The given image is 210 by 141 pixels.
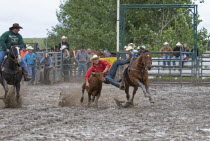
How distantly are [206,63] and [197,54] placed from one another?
53 cm

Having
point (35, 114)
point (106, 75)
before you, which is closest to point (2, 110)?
point (35, 114)

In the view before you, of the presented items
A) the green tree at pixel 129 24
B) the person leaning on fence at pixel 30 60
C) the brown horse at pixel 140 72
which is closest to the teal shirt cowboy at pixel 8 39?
the brown horse at pixel 140 72

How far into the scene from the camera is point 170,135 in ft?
30.6

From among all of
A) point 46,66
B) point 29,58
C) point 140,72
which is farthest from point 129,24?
point 140,72

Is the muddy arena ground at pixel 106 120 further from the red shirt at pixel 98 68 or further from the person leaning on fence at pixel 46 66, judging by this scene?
the person leaning on fence at pixel 46 66

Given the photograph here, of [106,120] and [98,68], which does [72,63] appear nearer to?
[98,68]

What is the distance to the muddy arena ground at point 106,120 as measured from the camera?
930 cm

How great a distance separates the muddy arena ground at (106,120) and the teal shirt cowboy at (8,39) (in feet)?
5.20

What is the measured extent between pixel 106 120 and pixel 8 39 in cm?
459

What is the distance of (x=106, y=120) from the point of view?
11656mm

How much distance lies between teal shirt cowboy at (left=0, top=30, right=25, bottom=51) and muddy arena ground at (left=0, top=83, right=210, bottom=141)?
5.20 feet

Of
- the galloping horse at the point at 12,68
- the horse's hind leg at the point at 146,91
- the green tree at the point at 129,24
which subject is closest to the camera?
the horse's hind leg at the point at 146,91

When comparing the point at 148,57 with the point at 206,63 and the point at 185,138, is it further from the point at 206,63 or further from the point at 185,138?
the point at 206,63

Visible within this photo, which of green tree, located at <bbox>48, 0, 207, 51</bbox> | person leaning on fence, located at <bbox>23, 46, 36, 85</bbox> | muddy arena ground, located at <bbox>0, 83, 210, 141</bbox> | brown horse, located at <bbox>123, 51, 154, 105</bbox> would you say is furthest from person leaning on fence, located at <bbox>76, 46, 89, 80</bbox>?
brown horse, located at <bbox>123, 51, 154, 105</bbox>
